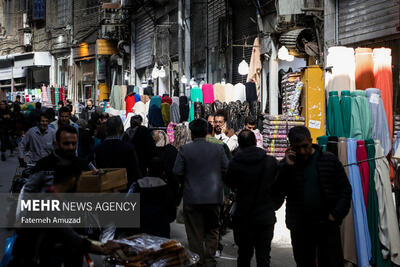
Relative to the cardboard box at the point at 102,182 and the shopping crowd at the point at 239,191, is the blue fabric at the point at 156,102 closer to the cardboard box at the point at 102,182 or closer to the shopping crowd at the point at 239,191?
the shopping crowd at the point at 239,191

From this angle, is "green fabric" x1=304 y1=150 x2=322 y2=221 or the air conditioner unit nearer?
"green fabric" x1=304 y1=150 x2=322 y2=221

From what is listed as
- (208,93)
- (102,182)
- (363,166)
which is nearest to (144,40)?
(208,93)

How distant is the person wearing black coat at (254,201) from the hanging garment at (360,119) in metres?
1.51

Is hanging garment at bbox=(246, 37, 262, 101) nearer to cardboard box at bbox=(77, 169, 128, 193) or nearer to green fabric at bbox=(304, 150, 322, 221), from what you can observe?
cardboard box at bbox=(77, 169, 128, 193)

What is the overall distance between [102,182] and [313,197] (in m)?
1.90

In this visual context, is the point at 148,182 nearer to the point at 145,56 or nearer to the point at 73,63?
the point at 145,56

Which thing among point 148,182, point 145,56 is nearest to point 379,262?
point 148,182

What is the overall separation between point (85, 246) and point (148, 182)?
5.78 ft

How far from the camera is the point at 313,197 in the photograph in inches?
195

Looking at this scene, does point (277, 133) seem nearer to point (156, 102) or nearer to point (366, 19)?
point (366, 19)

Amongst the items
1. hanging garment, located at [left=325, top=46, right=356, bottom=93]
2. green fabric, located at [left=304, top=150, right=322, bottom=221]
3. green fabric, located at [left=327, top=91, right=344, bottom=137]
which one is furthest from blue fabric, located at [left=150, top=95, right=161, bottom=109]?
green fabric, located at [left=304, top=150, right=322, bottom=221]

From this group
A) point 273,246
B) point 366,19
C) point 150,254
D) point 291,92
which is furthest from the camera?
point 291,92

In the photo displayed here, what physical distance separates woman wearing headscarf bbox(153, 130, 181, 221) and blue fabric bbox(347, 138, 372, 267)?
1.98 m

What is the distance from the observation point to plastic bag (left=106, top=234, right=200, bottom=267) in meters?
4.14
